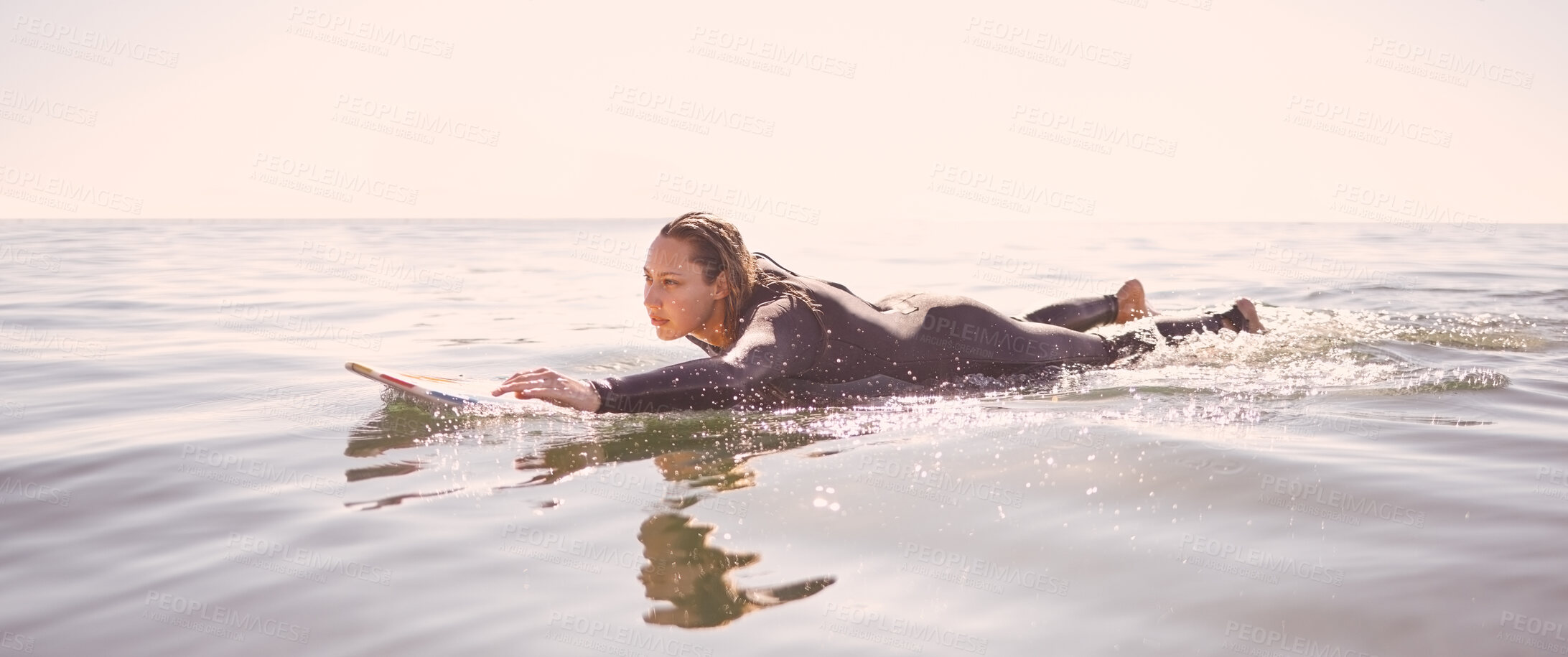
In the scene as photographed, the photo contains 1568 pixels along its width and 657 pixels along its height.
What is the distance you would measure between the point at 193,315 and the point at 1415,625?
396 inches

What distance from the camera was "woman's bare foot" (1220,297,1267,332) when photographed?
705cm

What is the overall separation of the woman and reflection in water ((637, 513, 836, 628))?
1351 mm

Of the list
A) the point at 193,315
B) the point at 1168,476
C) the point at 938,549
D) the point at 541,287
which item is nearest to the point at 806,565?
the point at 938,549

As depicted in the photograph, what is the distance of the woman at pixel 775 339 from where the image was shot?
4.75 meters

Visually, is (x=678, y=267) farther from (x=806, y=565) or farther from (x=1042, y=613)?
(x=1042, y=613)

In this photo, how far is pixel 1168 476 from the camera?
12.7 ft
